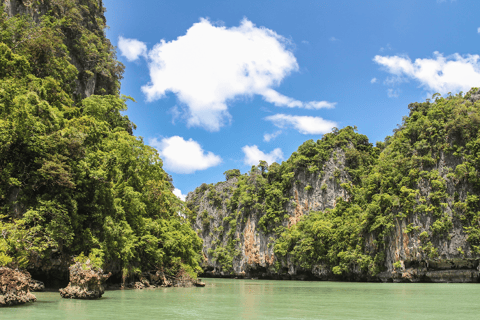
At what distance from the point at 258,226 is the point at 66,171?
1682 inches

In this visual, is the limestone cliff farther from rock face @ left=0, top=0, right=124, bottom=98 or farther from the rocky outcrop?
rock face @ left=0, top=0, right=124, bottom=98

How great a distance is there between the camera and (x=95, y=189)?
15758 millimetres

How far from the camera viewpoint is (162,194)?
2558 centimetres

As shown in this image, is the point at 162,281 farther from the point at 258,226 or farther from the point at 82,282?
the point at 258,226

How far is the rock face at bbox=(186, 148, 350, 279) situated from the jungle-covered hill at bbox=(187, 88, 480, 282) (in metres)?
0.15

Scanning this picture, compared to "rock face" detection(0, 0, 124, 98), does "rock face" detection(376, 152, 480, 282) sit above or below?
below

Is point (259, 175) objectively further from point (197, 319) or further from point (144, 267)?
point (197, 319)

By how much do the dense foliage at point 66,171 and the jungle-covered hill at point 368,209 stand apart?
18.4 m

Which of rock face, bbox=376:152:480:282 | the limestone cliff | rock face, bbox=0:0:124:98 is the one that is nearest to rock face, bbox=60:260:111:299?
rock face, bbox=0:0:124:98

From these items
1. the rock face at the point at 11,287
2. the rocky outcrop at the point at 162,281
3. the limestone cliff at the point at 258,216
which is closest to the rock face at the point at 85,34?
the rocky outcrop at the point at 162,281

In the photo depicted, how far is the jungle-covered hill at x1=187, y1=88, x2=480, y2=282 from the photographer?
3003cm

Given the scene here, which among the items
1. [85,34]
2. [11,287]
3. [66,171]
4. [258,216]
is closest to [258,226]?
[258,216]

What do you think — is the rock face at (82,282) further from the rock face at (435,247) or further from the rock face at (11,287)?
the rock face at (435,247)

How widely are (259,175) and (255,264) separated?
13.9 m
